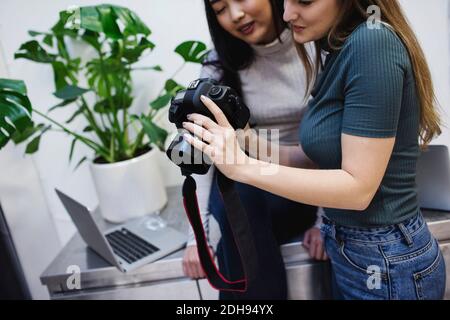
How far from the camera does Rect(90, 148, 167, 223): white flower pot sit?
3.29 ft

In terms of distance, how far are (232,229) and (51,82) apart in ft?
3.01

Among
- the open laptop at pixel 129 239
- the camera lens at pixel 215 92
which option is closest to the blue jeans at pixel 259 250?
the open laptop at pixel 129 239

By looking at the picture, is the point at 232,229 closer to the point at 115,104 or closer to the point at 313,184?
the point at 313,184

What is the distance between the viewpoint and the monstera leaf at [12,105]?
708 mm

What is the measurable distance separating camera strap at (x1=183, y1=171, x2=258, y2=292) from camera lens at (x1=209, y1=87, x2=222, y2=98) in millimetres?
136

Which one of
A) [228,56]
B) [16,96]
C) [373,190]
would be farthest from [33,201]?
[373,190]

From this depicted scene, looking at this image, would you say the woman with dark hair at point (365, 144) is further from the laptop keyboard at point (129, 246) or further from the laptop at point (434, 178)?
the laptop keyboard at point (129, 246)

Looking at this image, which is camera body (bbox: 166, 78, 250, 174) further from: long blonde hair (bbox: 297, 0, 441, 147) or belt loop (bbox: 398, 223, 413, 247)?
belt loop (bbox: 398, 223, 413, 247)

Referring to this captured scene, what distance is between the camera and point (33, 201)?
48.8 inches

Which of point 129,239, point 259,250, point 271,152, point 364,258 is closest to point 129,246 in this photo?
point 129,239

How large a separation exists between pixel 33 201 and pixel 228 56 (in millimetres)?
901

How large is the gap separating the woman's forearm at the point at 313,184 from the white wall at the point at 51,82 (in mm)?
656

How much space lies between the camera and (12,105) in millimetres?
725
